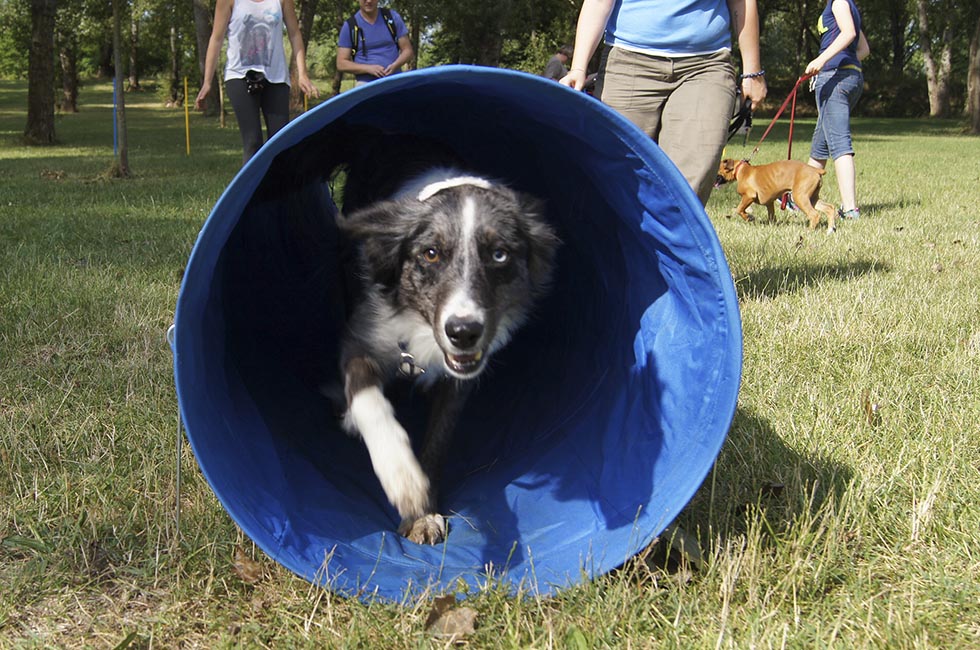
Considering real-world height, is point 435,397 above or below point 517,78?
below

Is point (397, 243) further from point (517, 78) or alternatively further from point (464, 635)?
point (464, 635)

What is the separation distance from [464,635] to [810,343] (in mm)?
3268

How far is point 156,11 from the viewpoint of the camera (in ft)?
136

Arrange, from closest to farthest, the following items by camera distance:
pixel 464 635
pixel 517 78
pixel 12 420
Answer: pixel 464 635, pixel 517 78, pixel 12 420

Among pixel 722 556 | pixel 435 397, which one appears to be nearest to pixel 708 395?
pixel 722 556

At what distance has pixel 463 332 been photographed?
3.27m

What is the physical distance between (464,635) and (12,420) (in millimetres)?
2463

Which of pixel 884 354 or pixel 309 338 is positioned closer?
pixel 884 354

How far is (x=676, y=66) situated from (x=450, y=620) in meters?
3.63

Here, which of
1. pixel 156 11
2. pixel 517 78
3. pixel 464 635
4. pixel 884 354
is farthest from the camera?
pixel 156 11

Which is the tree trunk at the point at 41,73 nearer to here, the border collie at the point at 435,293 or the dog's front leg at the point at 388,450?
the border collie at the point at 435,293

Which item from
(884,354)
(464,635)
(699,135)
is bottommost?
(464,635)

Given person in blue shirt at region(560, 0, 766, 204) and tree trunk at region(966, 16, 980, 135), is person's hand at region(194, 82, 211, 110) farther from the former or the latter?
tree trunk at region(966, 16, 980, 135)

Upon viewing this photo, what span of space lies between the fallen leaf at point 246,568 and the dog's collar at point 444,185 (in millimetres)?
1855
